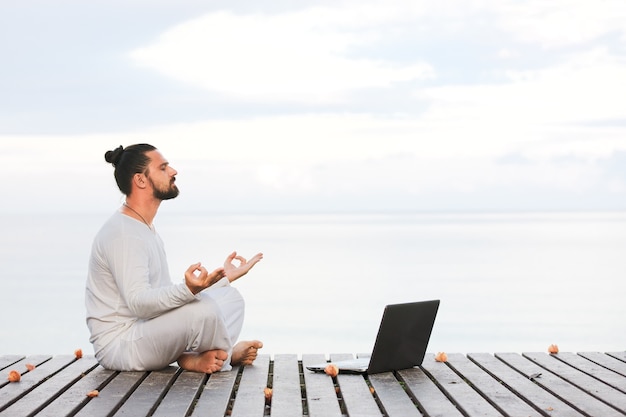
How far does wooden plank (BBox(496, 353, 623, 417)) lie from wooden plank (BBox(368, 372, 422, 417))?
671mm

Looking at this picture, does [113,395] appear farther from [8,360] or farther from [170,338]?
[8,360]

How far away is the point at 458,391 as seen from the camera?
433 cm

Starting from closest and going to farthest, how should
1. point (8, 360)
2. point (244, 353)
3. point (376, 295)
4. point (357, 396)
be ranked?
point (357, 396) < point (244, 353) < point (8, 360) < point (376, 295)

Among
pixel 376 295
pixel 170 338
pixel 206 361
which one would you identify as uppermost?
pixel 170 338

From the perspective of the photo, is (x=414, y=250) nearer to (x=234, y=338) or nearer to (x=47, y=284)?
(x=47, y=284)

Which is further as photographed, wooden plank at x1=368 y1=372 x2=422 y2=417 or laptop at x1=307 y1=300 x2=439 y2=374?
laptop at x1=307 y1=300 x2=439 y2=374

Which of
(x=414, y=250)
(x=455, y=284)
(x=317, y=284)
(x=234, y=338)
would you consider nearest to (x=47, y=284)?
(x=317, y=284)

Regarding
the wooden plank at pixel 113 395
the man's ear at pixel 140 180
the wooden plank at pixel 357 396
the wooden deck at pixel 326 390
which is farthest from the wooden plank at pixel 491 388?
the man's ear at pixel 140 180

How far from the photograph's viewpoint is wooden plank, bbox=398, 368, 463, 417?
12.8 ft

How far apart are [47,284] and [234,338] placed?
1117 centimetres

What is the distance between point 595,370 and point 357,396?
144 cm

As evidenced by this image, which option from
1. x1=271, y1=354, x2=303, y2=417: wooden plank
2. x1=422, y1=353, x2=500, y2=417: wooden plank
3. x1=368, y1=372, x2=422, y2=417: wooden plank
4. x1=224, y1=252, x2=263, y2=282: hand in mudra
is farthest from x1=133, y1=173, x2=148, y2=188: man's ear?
x1=422, y1=353, x2=500, y2=417: wooden plank

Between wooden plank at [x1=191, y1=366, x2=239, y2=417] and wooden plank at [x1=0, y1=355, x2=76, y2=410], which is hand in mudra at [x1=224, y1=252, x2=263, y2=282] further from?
wooden plank at [x1=0, y1=355, x2=76, y2=410]

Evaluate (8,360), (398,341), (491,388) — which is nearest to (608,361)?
→ (491,388)
